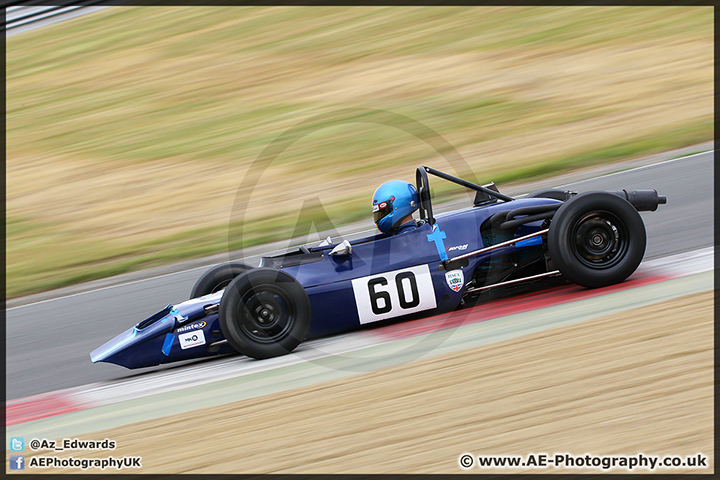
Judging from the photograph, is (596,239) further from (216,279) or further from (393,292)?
(216,279)

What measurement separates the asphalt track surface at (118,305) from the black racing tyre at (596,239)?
1.14 meters

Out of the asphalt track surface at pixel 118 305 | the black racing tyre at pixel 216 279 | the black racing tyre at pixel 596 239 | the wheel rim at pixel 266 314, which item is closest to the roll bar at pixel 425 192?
the black racing tyre at pixel 596 239

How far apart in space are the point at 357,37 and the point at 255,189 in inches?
248

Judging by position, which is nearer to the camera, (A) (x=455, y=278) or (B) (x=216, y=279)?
(A) (x=455, y=278)

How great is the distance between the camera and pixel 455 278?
5.67 m

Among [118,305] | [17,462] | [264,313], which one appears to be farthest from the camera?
[118,305]

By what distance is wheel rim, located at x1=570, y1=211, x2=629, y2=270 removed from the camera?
5.52m

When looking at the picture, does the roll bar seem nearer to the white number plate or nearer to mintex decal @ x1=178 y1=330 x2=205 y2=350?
the white number plate

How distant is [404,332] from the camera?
5.55m

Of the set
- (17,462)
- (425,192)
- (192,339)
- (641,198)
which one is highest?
(425,192)

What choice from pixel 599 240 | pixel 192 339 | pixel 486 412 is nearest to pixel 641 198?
pixel 599 240

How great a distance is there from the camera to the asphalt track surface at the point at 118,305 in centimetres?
624

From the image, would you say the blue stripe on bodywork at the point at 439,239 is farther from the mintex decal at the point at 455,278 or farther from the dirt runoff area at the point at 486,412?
the dirt runoff area at the point at 486,412

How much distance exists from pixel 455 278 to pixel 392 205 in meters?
0.79
